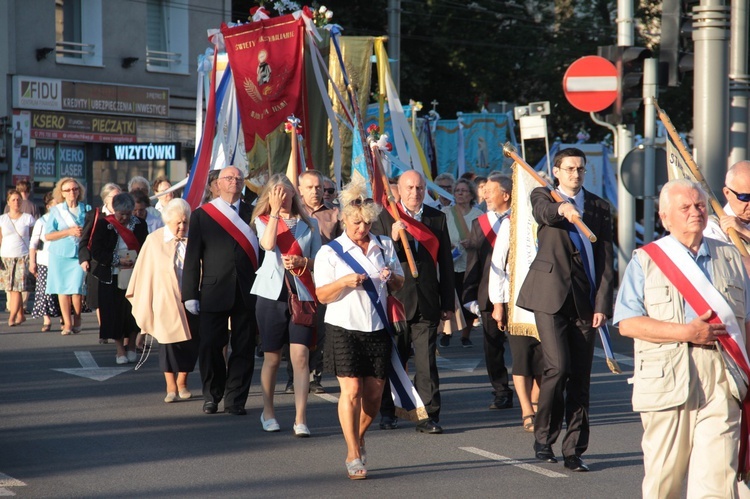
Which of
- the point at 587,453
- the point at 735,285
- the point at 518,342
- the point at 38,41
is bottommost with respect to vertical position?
the point at 587,453

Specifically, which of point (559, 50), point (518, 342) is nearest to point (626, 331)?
point (518, 342)

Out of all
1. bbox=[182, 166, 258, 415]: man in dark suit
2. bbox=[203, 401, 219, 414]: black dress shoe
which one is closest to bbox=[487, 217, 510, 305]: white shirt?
bbox=[182, 166, 258, 415]: man in dark suit

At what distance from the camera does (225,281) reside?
9438mm

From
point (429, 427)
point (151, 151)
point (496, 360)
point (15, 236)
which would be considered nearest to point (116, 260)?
point (15, 236)

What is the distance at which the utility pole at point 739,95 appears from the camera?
42.5 ft

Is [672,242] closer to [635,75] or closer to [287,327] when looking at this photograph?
[287,327]

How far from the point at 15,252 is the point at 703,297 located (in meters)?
13.1

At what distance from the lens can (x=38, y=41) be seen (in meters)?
28.0

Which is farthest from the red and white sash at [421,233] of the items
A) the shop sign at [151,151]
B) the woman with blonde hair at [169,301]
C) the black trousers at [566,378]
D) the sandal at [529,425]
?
the shop sign at [151,151]

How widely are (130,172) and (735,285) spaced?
2562 cm

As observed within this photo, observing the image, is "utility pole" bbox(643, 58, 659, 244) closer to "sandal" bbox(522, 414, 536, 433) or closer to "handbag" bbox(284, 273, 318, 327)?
"sandal" bbox(522, 414, 536, 433)

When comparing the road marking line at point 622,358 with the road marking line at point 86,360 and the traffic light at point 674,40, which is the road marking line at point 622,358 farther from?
the road marking line at point 86,360

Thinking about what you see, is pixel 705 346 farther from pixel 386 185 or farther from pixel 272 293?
pixel 272 293

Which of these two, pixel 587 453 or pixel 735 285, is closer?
pixel 735 285
